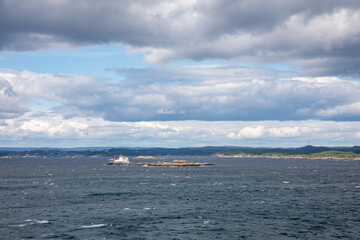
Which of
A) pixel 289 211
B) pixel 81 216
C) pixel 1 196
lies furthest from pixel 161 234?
pixel 1 196

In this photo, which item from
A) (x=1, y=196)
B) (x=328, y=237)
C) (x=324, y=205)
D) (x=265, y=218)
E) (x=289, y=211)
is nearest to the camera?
(x=328, y=237)

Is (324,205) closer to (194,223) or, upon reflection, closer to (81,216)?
(194,223)

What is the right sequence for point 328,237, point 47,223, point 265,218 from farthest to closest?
1. point 265,218
2. point 47,223
3. point 328,237

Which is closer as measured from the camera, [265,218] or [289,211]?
[265,218]

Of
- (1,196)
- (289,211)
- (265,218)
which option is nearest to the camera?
(265,218)

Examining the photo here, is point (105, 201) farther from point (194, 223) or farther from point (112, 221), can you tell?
point (194, 223)

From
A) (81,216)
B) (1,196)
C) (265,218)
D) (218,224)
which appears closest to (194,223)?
(218,224)

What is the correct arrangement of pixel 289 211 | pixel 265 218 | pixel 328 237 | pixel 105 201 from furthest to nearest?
pixel 105 201 → pixel 289 211 → pixel 265 218 → pixel 328 237

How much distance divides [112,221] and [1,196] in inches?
1894

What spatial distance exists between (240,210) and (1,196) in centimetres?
6531

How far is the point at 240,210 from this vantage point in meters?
74.8

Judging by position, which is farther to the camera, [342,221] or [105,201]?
[105,201]

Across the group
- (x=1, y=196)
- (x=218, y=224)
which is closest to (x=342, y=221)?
(x=218, y=224)

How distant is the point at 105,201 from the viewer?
85.7 meters
